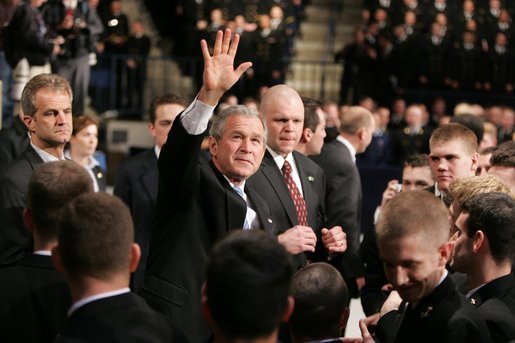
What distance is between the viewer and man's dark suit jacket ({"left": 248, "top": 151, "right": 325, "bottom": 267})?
4.95 metres

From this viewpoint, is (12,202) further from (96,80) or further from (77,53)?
(96,80)

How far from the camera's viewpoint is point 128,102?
15617 millimetres

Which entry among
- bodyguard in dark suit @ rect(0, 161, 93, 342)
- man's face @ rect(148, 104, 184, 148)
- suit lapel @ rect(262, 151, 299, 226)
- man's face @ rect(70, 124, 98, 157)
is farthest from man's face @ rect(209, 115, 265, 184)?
man's face @ rect(70, 124, 98, 157)

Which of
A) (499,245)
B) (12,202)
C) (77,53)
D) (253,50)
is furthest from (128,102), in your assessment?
(499,245)

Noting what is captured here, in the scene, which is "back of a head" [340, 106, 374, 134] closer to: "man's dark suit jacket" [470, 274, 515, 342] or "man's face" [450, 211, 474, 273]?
"man's face" [450, 211, 474, 273]

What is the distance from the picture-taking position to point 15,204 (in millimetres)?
4551

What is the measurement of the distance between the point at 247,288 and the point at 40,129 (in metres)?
2.69

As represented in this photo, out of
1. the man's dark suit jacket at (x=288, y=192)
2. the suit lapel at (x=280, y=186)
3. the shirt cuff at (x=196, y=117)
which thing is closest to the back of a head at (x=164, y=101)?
the man's dark suit jacket at (x=288, y=192)

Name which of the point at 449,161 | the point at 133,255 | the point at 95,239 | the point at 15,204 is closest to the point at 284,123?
the point at 449,161

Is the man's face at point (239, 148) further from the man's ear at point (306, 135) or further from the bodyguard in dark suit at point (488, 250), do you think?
the man's ear at point (306, 135)

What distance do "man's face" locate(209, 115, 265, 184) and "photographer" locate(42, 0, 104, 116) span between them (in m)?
6.85

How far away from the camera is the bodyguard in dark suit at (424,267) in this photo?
3307 millimetres

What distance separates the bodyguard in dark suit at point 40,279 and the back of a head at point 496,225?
1634 mm

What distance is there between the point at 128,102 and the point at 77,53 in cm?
384
